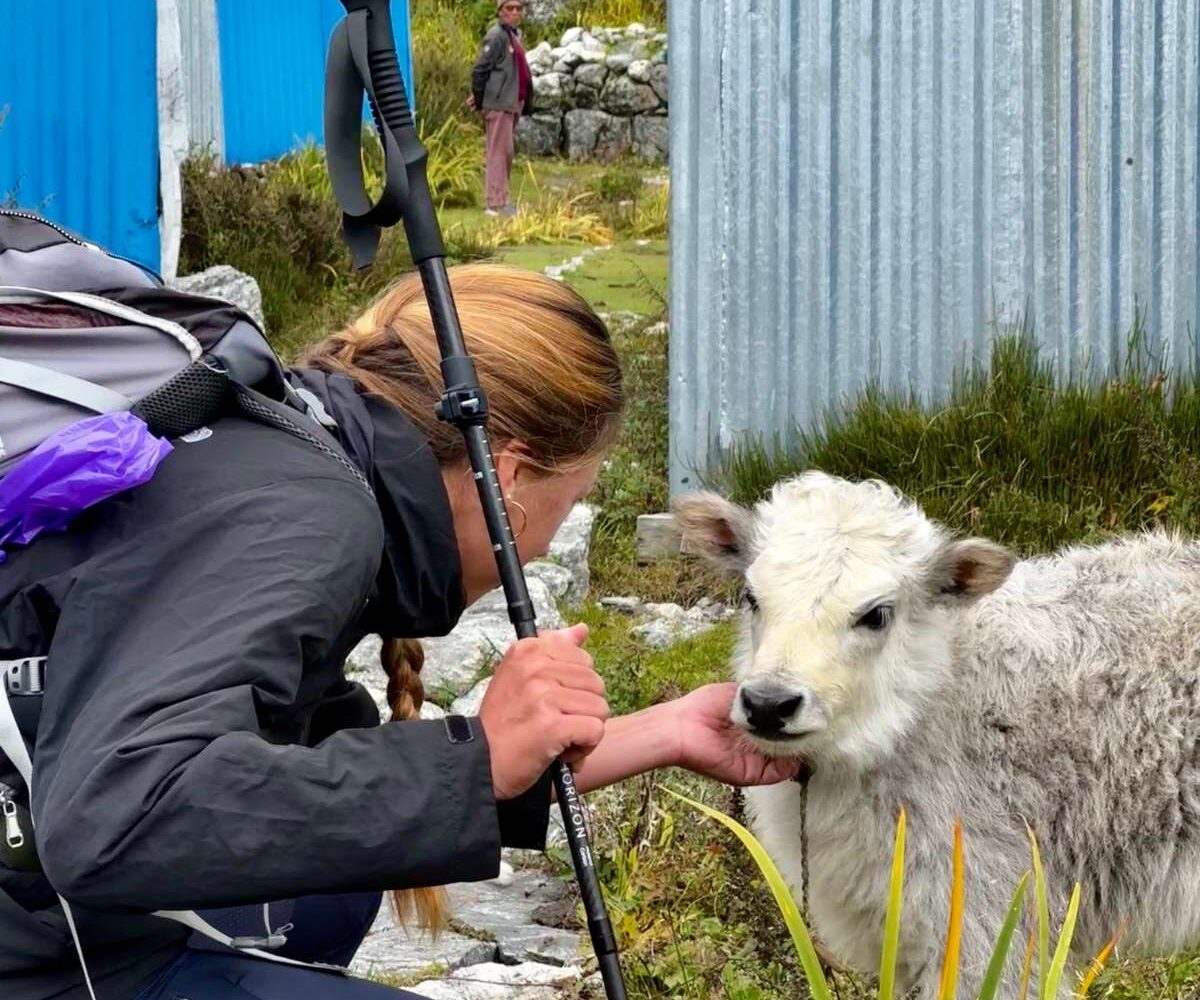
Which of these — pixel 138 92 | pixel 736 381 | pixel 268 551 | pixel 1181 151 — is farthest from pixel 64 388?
pixel 138 92

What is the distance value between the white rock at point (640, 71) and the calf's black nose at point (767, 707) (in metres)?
21.3

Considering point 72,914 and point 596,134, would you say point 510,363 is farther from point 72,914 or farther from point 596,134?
point 596,134

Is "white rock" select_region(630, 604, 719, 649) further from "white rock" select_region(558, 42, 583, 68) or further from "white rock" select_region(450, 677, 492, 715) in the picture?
"white rock" select_region(558, 42, 583, 68)

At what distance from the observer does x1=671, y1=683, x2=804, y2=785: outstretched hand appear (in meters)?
3.55

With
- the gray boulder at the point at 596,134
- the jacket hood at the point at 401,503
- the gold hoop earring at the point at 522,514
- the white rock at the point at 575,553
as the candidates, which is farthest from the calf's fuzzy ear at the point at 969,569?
the gray boulder at the point at 596,134

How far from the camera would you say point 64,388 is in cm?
243

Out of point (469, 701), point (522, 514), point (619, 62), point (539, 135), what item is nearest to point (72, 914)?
point (522, 514)

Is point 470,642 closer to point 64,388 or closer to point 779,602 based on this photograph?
point 779,602

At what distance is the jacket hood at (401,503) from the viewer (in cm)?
285

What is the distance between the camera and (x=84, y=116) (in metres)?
10.2

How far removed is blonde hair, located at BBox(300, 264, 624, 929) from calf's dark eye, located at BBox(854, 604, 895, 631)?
3.33 ft

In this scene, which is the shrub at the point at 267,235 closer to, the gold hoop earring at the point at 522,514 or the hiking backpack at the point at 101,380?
the gold hoop earring at the point at 522,514

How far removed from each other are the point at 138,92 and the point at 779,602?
7.59 meters

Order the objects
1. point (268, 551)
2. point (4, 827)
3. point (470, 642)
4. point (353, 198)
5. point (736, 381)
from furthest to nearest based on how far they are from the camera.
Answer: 1. point (736, 381)
2. point (470, 642)
3. point (353, 198)
4. point (4, 827)
5. point (268, 551)
